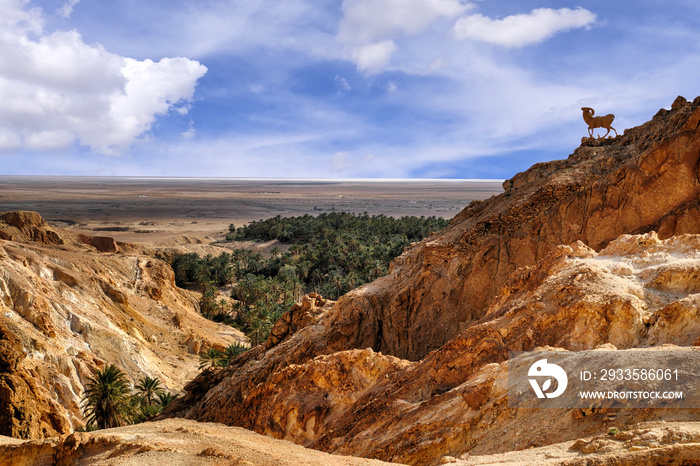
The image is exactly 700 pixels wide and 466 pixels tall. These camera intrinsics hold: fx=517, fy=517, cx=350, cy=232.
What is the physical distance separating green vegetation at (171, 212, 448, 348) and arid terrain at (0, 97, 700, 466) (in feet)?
54.2

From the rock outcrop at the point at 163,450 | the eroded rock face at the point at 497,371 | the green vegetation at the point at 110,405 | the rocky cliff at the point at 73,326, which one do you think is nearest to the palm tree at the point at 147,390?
the green vegetation at the point at 110,405

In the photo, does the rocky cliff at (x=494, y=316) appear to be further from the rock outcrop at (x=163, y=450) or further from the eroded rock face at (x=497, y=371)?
the rock outcrop at (x=163, y=450)

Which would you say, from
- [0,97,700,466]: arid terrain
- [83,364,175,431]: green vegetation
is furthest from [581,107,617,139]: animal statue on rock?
[83,364,175,431]: green vegetation

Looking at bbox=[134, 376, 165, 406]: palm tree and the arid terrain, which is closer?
the arid terrain

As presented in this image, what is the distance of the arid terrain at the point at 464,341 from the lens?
984cm

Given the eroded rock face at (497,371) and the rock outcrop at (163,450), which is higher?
the eroded rock face at (497,371)

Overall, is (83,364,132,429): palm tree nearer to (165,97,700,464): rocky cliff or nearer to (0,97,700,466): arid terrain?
(0,97,700,466): arid terrain

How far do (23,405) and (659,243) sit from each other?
23652 millimetres

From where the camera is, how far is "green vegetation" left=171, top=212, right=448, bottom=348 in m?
60.5

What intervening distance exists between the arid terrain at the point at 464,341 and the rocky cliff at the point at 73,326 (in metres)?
0.16

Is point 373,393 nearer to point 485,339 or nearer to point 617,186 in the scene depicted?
point 485,339

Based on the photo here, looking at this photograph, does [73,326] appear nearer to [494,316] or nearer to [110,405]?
[110,405]

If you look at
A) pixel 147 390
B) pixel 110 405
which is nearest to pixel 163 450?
pixel 110 405

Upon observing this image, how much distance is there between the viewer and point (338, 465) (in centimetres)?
975
